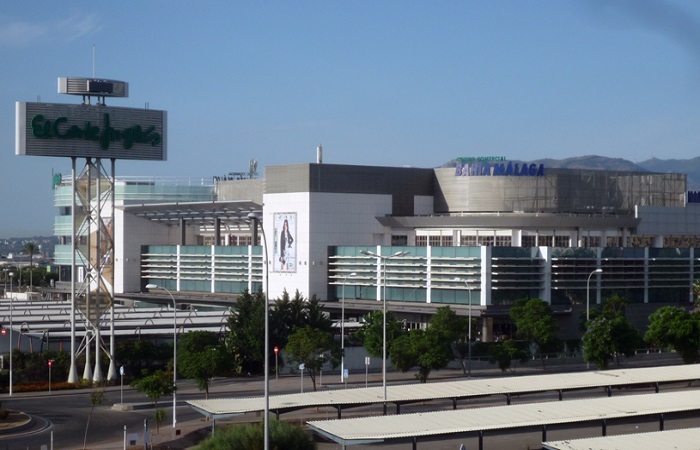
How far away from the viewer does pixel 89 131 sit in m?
77.4

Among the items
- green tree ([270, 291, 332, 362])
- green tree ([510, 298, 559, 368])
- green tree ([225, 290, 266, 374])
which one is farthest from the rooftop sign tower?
green tree ([510, 298, 559, 368])

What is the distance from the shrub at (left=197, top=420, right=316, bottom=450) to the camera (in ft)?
138

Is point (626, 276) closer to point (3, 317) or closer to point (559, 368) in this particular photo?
point (559, 368)

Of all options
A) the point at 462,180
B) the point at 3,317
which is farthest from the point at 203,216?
the point at 3,317

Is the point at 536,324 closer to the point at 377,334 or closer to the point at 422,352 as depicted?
the point at 377,334

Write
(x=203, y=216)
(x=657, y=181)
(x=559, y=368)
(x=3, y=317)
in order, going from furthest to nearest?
(x=203, y=216), (x=657, y=181), (x=3, y=317), (x=559, y=368)

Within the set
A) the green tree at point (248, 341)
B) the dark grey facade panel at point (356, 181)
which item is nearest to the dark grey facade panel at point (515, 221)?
the dark grey facade panel at point (356, 181)

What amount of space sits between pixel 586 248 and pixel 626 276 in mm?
5999

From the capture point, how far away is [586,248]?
107438 millimetres

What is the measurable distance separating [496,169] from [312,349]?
4944cm

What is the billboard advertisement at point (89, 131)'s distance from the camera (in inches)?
2995

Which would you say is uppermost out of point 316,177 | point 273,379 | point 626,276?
point 316,177

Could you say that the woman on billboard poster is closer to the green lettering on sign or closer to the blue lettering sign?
the blue lettering sign

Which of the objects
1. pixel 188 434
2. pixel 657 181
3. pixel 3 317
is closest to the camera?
pixel 188 434
